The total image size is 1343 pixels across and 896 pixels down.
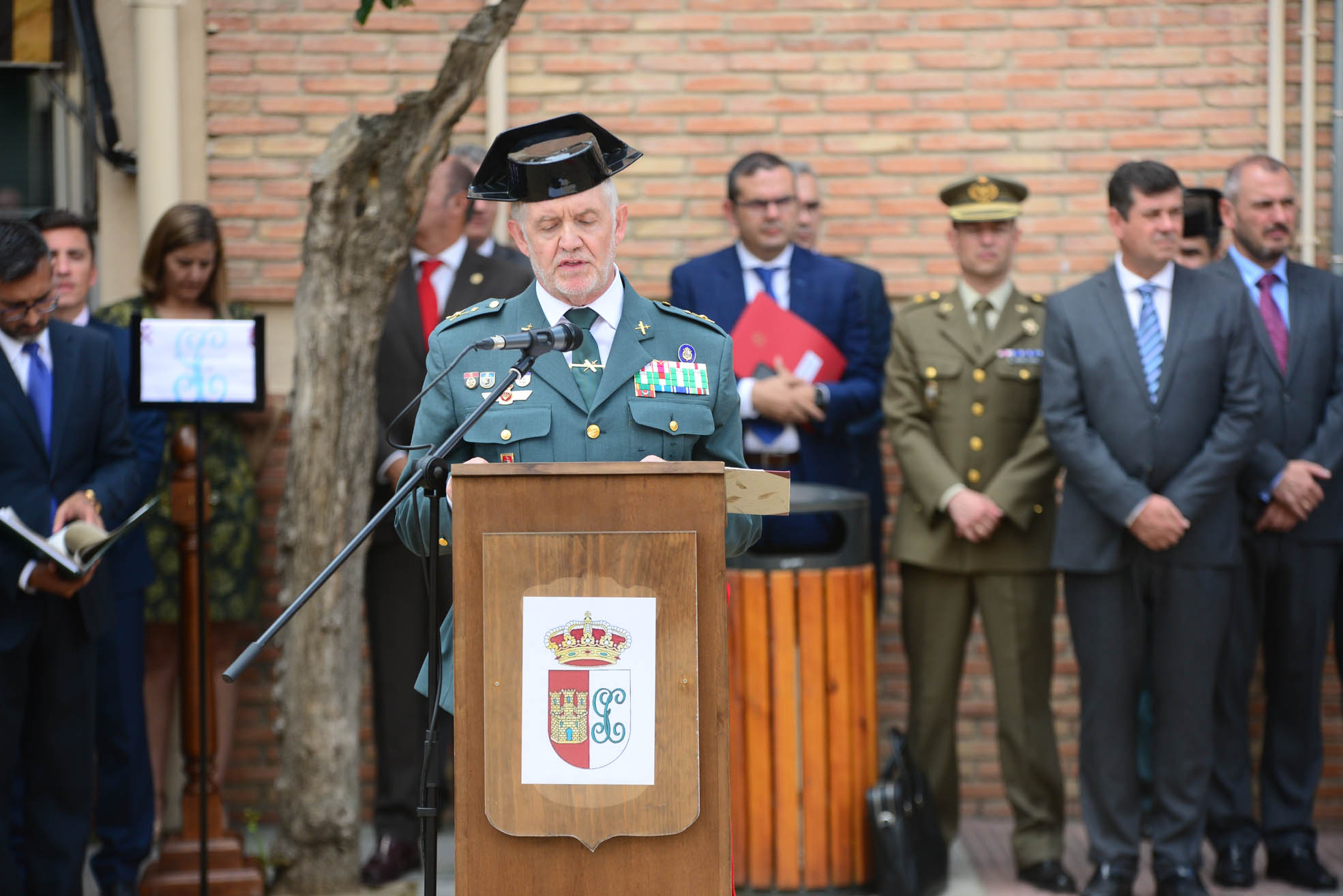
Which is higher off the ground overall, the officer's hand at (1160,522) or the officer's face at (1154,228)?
the officer's face at (1154,228)

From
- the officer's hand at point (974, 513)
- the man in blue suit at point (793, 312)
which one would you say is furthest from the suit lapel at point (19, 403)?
the officer's hand at point (974, 513)

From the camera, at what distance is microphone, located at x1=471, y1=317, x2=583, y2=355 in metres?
2.58

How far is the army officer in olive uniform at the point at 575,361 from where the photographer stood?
287 centimetres

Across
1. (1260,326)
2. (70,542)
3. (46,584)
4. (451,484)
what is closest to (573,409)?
(451,484)

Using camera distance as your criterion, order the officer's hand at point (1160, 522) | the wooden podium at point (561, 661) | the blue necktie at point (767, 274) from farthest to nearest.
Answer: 1. the blue necktie at point (767, 274)
2. the officer's hand at point (1160, 522)
3. the wooden podium at point (561, 661)

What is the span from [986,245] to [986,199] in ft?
0.53

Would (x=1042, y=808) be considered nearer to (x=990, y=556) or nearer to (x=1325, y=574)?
(x=990, y=556)

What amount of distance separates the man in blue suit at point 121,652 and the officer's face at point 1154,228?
3209 millimetres

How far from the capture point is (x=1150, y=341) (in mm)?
4957

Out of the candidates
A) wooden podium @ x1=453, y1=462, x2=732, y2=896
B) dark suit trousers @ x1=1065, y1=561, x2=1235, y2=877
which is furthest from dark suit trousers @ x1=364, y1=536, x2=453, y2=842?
wooden podium @ x1=453, y1=462, x2=732, y2=896

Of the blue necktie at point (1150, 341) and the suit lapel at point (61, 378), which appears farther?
the blue necktie at point (1150, 341)

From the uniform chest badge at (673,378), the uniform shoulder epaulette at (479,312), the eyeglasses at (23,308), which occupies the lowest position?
the uniform chest badge at (673,378)

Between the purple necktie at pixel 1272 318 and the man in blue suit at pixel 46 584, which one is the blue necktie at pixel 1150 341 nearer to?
the purple necktie at pixel 1272 318

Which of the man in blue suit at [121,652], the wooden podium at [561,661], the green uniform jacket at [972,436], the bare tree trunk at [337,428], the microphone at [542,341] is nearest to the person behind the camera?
the wooden podium at [561,661]
